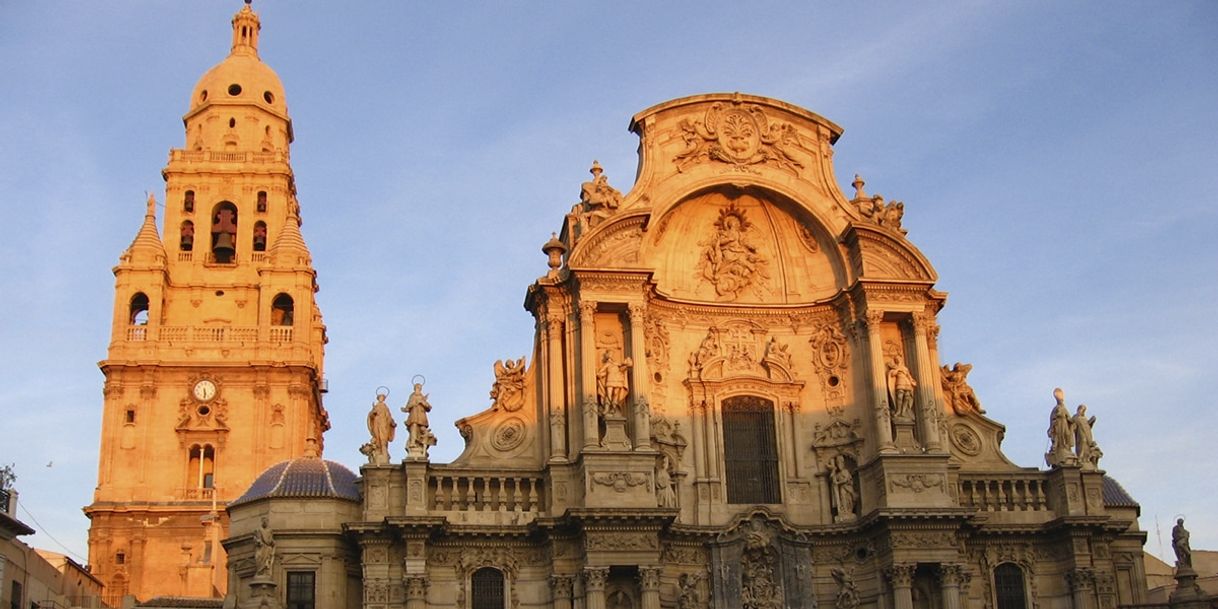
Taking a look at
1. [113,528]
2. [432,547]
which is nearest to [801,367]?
[432,547]

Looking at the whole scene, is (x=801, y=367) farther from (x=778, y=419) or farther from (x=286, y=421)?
(x=286, y=421)

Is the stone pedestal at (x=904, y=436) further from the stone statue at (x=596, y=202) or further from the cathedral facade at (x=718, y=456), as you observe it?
the stone statue at (x=596, y=202)

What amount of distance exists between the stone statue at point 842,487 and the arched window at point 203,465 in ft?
83.4

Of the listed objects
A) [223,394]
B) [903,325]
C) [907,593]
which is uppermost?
[223,394]

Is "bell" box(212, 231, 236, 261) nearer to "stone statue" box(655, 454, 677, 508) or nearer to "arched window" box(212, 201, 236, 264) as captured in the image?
"arched window" box(212, 201, 236, 264)

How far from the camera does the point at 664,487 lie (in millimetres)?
30594

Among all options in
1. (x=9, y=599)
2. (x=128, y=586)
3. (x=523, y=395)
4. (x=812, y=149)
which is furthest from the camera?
(x=128, y=586)

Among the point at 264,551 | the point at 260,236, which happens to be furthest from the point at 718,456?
the point at 260,236

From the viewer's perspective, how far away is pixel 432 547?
29.0m

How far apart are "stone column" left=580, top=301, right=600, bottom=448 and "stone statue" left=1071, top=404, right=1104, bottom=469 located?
35.5 ft

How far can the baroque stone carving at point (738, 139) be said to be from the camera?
33.3m

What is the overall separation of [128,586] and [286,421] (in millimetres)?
7453

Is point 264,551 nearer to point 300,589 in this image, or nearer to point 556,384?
point 300,589

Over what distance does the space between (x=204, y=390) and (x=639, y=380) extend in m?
24.3
